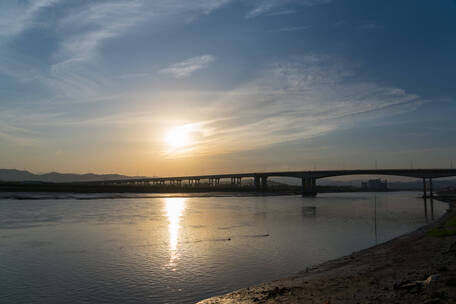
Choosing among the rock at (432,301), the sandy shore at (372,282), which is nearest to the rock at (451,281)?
the sandy shore at (372,282)

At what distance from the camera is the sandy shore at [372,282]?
27.9ft

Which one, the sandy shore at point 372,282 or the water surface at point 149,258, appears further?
the water surface at point 149,258

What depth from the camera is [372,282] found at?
10.8 metres

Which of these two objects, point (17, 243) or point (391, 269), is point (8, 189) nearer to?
point (17, 243)

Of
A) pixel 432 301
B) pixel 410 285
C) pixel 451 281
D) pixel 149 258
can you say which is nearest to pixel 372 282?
pixel 410 285

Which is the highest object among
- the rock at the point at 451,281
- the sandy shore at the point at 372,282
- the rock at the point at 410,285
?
the rock at the point at 451,281

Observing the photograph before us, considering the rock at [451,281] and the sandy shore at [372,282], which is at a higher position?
the rock at [451,281]

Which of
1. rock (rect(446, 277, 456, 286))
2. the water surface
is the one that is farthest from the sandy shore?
the water surface

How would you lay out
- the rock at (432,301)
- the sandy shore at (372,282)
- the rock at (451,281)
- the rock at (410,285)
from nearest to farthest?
the rock at (432,301), the rock at (451,281), the sandy shore at (372,282), the rock at (410,285)

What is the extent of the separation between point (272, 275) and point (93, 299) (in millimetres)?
7137

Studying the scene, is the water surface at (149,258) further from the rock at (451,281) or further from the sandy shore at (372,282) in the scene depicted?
the rock at (451,281)

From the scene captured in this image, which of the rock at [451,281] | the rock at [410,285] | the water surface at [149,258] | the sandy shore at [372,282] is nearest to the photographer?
the rock at [451,281]

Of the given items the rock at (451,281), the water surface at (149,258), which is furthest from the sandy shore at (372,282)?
the water surface at (149,258)

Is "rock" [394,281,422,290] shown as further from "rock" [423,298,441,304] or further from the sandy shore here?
"rock" [423,298,441,304]
